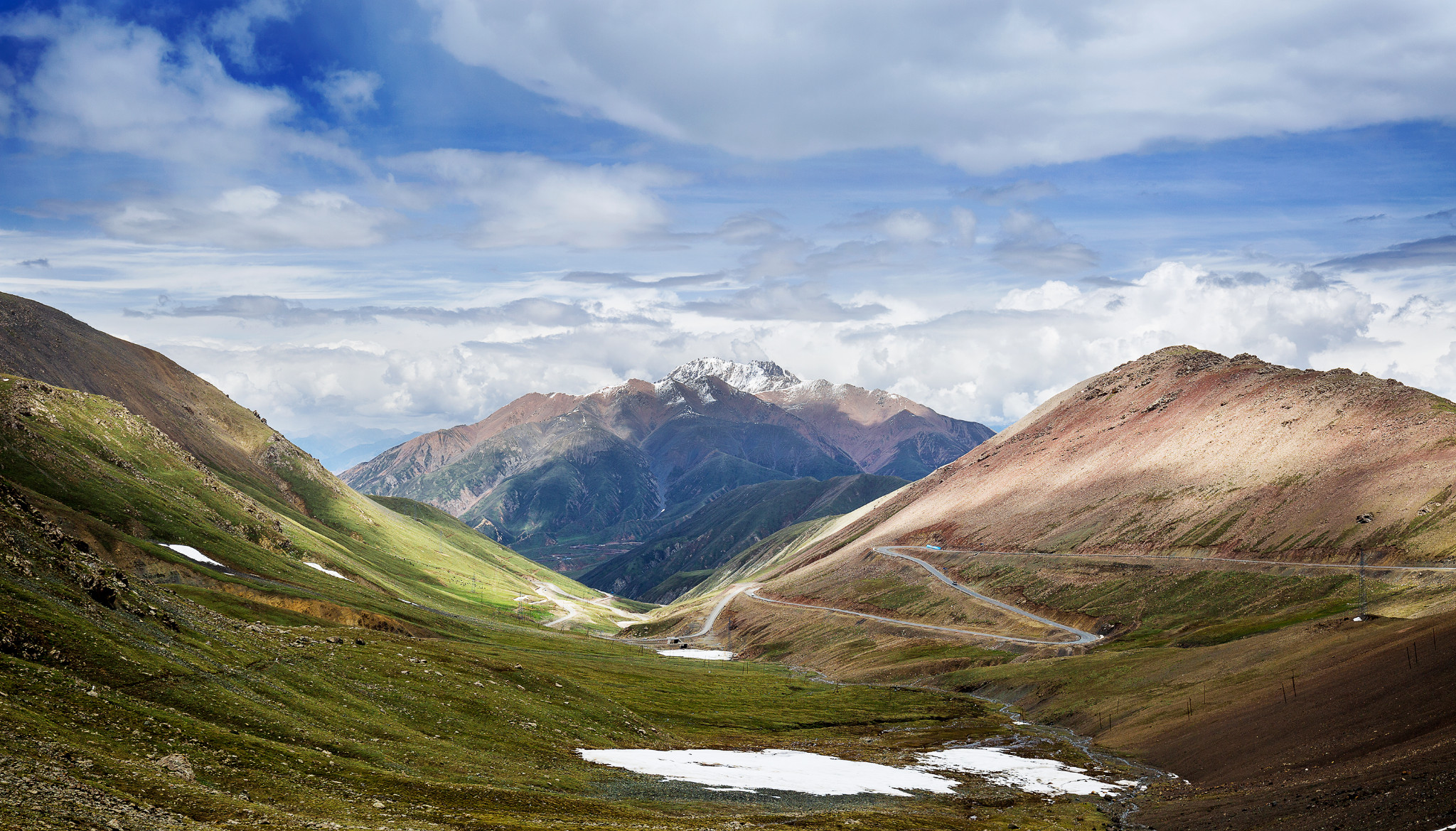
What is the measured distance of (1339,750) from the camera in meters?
78.6

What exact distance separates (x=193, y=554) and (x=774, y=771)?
339 ft

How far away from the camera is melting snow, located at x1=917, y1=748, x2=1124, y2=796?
95438mm

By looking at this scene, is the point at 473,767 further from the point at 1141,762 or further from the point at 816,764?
the point at 1141,762

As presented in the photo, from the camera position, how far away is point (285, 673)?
2825 inches

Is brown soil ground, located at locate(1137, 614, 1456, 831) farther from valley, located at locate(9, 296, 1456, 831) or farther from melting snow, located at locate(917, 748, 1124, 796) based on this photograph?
melting snow, located at locate(917, 748, 1124, 796)

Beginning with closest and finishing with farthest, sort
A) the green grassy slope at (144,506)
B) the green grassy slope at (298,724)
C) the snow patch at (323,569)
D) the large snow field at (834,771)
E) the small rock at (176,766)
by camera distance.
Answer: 1. the green grassy slope at (298,724)
2. the small rock at (176,766)
3. the large snow field at (834,771)
4. the green grassy slope at (144,506)
5. the snow patch at (323,569)

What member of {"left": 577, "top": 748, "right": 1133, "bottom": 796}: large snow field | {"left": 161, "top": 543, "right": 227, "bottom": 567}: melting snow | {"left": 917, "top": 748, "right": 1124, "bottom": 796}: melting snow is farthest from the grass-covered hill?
{"left": 917, "top": 748, "right": 1124, "bottom": 796}: melting snow

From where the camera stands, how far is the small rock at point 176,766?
145 feet

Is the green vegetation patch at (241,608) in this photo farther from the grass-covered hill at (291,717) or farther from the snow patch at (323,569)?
the snow patch at (323,569)

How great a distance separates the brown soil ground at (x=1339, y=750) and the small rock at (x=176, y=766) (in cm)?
6739

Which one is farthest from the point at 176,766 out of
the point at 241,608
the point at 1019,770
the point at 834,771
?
the point at 1019,770

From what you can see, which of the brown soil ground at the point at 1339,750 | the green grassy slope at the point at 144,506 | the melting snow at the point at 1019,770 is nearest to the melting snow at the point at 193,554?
the green grassy slope at the point at 144,506

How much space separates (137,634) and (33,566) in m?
8.58

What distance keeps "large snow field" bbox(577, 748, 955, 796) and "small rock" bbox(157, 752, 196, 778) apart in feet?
139
